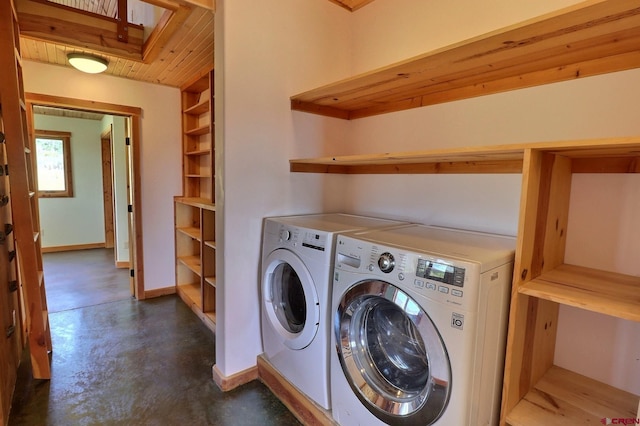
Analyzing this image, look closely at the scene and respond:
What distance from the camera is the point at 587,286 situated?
1.17 m

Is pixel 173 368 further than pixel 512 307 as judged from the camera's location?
Yes

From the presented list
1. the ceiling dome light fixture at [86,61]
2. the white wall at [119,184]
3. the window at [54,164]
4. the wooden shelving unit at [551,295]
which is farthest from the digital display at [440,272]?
the window at [54,164]

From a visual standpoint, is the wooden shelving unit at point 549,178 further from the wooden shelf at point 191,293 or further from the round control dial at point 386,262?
the wooden shelf at point 191,293

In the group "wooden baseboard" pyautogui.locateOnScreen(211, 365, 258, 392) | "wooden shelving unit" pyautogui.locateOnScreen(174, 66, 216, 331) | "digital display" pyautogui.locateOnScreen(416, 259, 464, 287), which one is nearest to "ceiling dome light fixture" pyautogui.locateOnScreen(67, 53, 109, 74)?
"wooden shelving unit" pyautogui.locateOnScreen(174, 66, 216, 331)

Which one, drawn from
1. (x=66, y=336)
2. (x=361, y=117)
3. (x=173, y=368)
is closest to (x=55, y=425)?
(x=173, y=368)

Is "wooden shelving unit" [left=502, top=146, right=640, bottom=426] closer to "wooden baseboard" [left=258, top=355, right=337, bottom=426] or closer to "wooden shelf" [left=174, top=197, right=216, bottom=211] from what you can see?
"wooden baseboard" [left=258, top=355, right=337, bottom=426]

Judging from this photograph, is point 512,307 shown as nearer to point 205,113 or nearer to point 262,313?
point 262,313

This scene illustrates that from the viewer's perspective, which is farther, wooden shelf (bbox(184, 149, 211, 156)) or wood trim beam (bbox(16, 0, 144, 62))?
wooden shelf (bbox(184, 149, 211, 156))

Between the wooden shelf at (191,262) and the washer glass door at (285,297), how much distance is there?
1468 millimetres

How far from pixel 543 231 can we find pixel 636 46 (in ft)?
2.53

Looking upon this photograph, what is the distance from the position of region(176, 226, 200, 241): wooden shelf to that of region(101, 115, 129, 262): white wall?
1513 mm

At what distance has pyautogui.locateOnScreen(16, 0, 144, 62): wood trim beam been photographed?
87.6 inches

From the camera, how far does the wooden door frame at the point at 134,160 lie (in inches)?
117

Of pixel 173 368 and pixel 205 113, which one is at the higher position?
pixel 205 113
